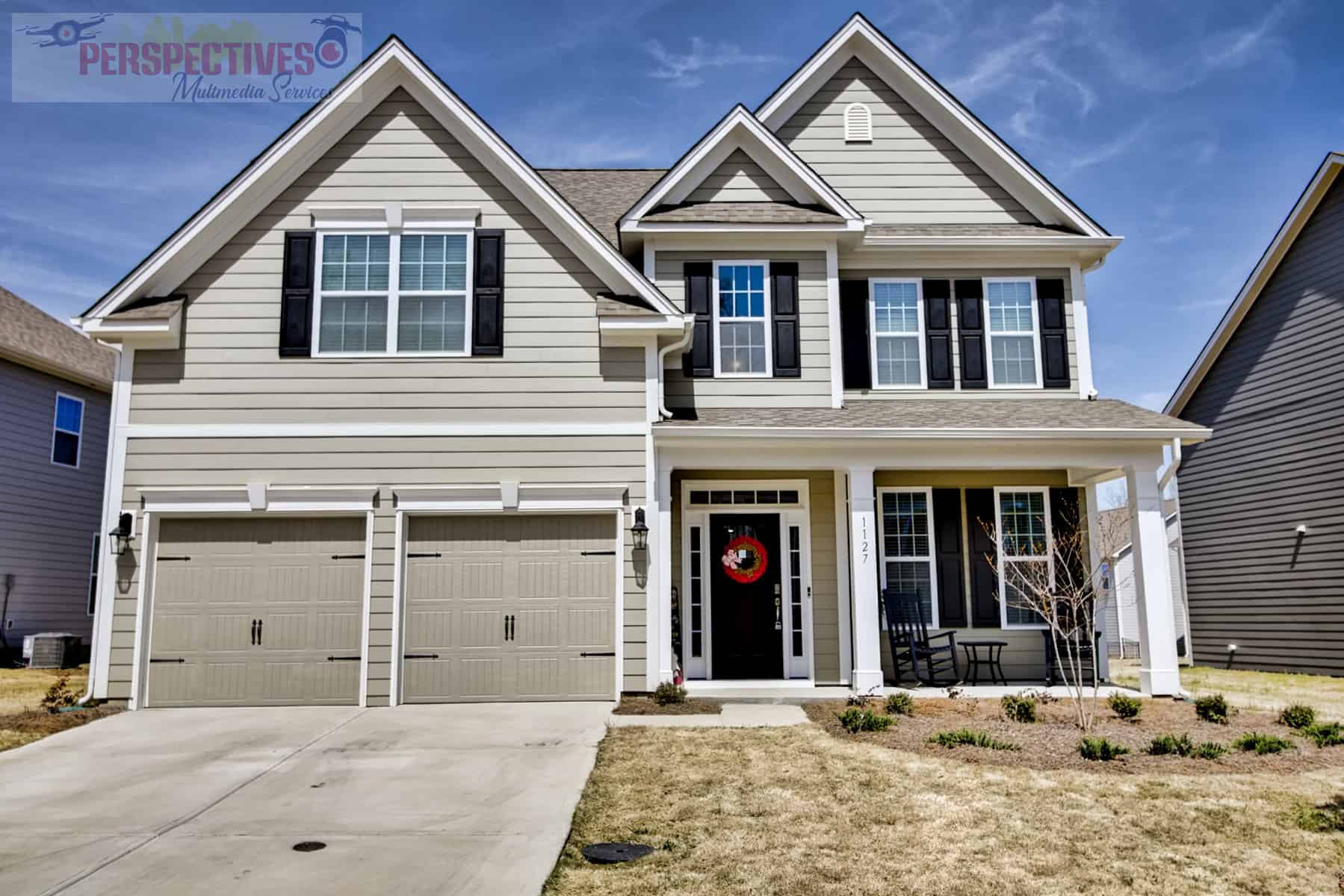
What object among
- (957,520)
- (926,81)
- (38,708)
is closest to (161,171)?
(38,708)

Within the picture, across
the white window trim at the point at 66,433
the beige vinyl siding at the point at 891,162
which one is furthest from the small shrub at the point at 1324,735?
the white window trim at the point at 66,433

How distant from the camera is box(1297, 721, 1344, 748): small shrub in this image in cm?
869

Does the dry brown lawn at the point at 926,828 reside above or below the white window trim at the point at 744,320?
below

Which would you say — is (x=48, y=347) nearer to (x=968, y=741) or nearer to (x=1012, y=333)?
(x=1012, y=333)

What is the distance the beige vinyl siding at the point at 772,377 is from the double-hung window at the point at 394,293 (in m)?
2.69

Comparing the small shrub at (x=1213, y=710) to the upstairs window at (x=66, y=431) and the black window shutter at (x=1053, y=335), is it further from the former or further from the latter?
the upstairs window at (x=66, y=431)

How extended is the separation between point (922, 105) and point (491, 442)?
794cm

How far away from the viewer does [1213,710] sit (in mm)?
9773

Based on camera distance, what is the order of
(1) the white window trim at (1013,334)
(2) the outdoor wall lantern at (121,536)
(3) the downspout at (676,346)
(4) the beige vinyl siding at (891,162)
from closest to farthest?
(2) the outdoor wall lantern at (121,536) → (3) the downspout at (676,346) → (1) the white window trim at (1013,334) → (4) the beige vinyl siding at (891,162)

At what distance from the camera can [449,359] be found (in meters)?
11.3

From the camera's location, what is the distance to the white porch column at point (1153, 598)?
37.4 ft

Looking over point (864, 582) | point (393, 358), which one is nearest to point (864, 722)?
point (864, 582)

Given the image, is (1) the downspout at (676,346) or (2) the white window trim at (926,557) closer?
(1) the downspout at (676,346)

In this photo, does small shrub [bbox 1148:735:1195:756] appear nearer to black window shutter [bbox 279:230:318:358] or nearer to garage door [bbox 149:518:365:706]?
garage door [bbox 149:518:365:706]
